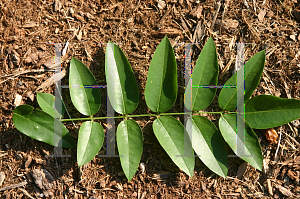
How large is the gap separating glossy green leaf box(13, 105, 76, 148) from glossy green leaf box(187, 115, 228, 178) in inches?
39.9

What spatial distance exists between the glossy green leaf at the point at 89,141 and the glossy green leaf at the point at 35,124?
0.69ft

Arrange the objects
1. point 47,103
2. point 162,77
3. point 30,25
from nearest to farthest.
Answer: point 162,77 < point 47,103 < point 30,25

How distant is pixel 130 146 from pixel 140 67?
61 centimetres

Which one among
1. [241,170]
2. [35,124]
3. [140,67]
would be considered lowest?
[241,170]

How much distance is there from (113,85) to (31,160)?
0.88 meters

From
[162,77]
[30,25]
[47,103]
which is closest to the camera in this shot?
[162,77]

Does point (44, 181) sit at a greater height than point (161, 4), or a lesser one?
lesser

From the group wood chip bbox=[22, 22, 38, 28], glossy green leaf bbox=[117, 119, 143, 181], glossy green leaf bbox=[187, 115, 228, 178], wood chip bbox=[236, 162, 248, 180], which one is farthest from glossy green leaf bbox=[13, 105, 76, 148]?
wood chip bbox=[236, 162, 248, 180]

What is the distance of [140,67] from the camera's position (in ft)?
6.02

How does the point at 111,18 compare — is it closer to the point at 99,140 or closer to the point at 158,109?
the point at 158,109

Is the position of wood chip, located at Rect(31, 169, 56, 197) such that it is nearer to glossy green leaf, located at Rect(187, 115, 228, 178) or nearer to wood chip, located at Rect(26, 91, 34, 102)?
wood chip, located at Rect(26, 91, 34, 102)

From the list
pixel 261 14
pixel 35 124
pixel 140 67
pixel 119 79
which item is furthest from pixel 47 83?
pixel 261 14

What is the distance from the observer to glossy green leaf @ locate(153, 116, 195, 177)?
1.65 meters

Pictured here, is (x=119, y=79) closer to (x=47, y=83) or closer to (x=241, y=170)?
(x=47, y=83)
